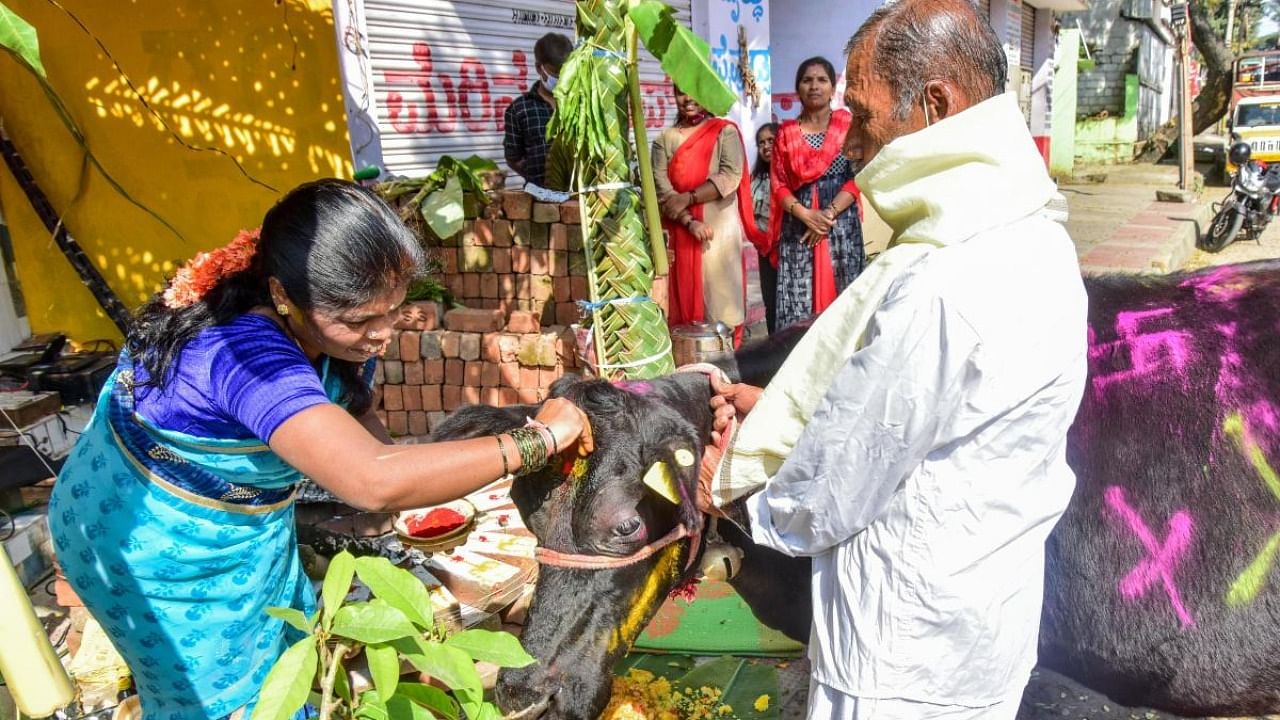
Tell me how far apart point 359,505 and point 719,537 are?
1162mm

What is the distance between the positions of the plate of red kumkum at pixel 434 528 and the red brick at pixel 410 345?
69.1 inches

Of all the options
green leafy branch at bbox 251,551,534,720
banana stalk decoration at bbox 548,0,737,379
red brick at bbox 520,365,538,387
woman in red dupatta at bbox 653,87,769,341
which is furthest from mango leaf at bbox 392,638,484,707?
woman in red dupatta at bbox 653,87,769,341

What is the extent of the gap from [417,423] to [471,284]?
89cm

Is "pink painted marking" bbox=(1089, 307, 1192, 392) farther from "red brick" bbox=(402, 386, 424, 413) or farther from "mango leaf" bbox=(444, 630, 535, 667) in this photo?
"red brick" bbox=(402, 386, 424, 413)

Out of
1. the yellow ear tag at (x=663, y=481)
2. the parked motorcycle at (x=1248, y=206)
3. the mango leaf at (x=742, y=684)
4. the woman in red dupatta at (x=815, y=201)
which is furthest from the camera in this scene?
the parked motorcycle at (x=1248, y=206)

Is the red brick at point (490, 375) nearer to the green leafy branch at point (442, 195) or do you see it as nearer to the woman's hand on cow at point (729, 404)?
the green leafy branch at point (442, 195)

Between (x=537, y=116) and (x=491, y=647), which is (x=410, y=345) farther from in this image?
(x=491, y=647)

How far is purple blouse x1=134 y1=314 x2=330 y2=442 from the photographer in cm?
180

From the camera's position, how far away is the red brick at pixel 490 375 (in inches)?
199

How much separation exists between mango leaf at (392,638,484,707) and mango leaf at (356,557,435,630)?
4cm

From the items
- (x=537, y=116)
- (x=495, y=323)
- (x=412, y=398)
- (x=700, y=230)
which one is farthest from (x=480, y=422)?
(x=537, y=116)

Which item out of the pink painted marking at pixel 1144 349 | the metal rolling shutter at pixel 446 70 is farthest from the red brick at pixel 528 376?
the pink painted marking at pixel 1144 349

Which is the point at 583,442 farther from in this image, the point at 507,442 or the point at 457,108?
the point at 457,108

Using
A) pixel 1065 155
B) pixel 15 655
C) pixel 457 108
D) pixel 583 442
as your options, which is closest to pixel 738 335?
pixel 457 108
